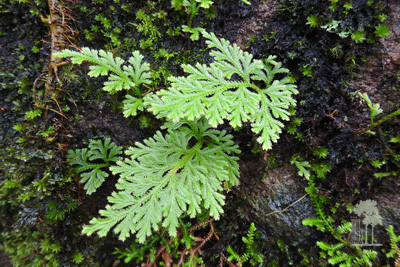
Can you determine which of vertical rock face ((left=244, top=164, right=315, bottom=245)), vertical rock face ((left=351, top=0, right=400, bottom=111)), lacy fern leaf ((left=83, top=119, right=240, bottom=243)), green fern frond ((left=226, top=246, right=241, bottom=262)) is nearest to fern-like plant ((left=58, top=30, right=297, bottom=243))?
lacy fern leaf ((left=83, top=119, right=240, bottom=243))

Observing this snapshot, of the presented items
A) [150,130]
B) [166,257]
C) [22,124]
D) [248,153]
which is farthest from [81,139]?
[248,153]

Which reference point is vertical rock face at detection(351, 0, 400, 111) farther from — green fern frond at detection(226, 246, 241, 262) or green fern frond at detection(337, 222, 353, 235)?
green fern frond at detection(226, 246, 241, 262)

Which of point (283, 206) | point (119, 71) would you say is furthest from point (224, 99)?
point (283, 206)

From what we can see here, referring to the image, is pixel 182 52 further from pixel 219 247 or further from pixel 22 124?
pixel 219 247

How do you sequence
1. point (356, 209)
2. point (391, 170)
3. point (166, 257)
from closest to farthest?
1. point (391, 170)
2. point (356, 209)
3. point (166, 257)

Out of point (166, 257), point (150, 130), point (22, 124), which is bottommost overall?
point (166, 257)
